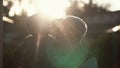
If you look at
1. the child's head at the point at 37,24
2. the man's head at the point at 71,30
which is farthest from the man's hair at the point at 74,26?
the child's head at the point at 37,24

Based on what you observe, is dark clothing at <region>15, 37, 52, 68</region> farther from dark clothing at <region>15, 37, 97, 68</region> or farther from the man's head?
the man's head

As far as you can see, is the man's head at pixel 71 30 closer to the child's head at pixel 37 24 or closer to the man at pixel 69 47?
the man at pixel 69 47

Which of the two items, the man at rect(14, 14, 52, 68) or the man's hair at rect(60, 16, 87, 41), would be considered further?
the man's hair at rect(60, 16, 87, 41)

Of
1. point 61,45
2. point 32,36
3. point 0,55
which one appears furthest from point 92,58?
point 0,55

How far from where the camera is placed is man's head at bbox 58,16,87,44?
2252mm

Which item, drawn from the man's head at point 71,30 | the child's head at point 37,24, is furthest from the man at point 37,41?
the man's head at point 71,30

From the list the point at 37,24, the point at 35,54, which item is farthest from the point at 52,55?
the point at 37,24

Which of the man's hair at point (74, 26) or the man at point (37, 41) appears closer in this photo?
the man at point (37, 41)

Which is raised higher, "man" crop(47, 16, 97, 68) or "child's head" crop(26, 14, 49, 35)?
"child's head" crop(26, 14, 49, 35)

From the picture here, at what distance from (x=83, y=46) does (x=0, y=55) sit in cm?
58

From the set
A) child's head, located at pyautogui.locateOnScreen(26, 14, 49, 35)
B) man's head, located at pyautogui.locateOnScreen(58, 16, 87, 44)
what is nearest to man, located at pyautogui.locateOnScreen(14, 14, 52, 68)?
child's head, located at pyautogui.locateOnScreen(26, 14, 49, 35)

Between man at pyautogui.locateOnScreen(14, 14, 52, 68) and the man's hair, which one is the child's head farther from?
the man's hair

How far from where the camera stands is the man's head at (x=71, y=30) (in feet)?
7.39

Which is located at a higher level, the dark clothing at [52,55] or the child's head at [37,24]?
the child's head at [37,24]
